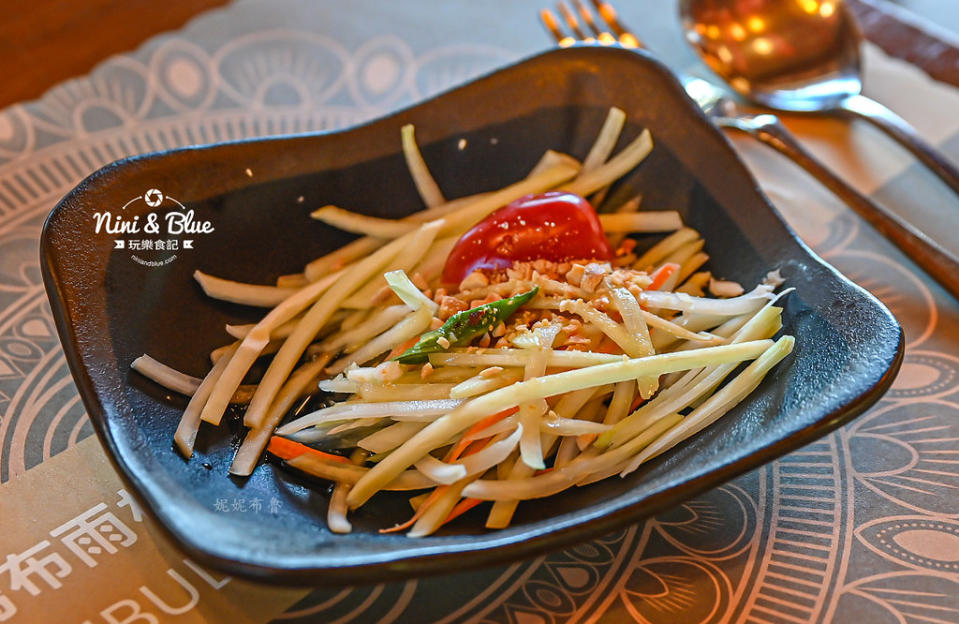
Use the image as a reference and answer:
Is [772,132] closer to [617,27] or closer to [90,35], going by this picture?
[617,27]

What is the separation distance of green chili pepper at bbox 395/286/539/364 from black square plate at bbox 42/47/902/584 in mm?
323

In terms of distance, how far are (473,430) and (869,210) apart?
1.51 metres

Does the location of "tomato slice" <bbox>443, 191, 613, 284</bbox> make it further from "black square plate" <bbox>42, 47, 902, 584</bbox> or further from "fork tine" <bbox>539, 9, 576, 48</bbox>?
"fork tine" <bbox>539, 9, 576, 48</bbox>

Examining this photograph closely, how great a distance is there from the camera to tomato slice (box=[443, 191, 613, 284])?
2105 millimetres

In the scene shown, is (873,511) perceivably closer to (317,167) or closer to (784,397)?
(784,397)

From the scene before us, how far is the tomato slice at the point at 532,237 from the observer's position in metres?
2.11

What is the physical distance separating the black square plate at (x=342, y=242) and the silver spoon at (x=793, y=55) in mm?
918

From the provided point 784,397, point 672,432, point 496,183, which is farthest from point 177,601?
point 496,183

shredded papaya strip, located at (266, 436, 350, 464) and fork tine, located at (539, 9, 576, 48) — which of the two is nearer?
shredded papaya strip, located at (266, 436, 350, 464)

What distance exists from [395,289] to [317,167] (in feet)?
1.62

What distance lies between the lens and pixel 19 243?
8.18ft

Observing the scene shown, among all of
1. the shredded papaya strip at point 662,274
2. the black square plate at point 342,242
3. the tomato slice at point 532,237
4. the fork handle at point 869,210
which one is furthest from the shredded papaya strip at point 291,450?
the fork handle at point 869,210

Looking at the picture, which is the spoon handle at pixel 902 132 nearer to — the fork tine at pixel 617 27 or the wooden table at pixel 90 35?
the wooden table at pixel 90 35

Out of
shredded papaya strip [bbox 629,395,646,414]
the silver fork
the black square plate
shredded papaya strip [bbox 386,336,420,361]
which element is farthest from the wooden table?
shredded papaya strip [bbox 629,395,646,414]
